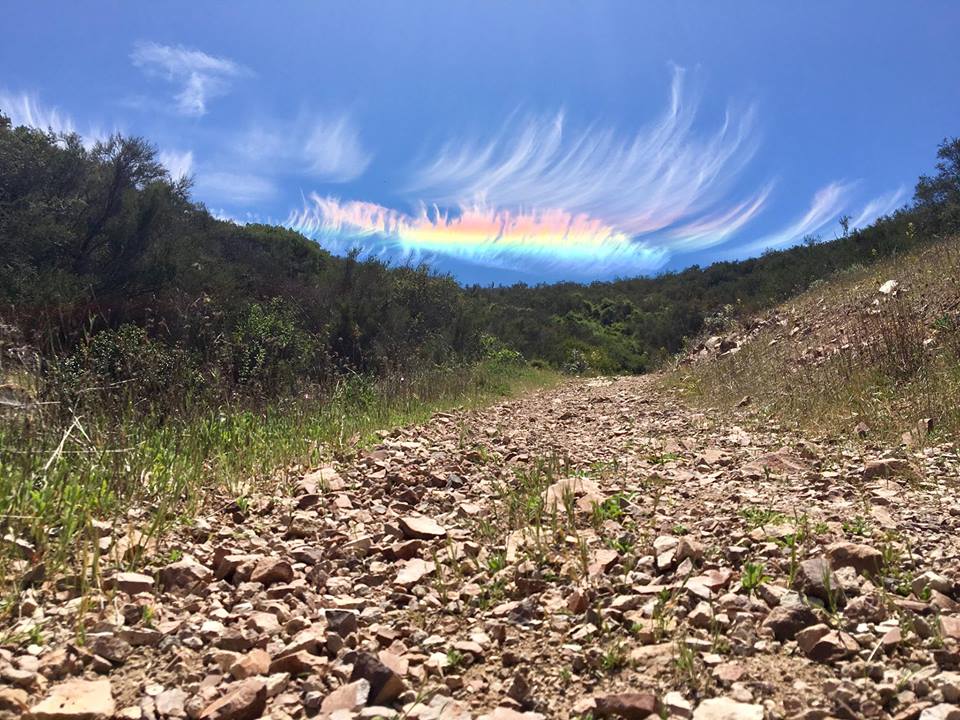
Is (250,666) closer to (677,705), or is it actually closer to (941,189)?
(677,705)

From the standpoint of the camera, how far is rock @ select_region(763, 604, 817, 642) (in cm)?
218

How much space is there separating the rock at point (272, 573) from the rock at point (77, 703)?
85 centimetres

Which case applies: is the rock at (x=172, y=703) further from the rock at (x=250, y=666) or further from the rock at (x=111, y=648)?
the rock at (x=111, y=648)

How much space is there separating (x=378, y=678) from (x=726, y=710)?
1.02 meters

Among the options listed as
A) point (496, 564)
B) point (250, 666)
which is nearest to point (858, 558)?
point (496, 564)

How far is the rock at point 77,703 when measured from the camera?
1842 millimetres

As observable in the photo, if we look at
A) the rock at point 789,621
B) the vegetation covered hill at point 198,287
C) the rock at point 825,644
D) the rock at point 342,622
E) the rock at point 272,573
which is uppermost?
the vegetation covered hill at point 198,287

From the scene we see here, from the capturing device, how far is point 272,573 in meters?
2.88

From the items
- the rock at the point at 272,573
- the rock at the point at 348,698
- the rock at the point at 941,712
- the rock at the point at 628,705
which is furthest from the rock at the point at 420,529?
the rock at the point at 941,712

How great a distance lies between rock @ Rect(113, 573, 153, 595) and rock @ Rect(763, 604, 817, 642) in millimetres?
2416

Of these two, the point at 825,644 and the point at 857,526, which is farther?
the point at 857,526

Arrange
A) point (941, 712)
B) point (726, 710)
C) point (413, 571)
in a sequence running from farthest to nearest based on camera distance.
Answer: point (413, 571), point (726, 710), point (941, 712)

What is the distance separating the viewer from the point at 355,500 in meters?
4.21

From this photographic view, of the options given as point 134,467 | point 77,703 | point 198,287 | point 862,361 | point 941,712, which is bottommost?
point 941,712
